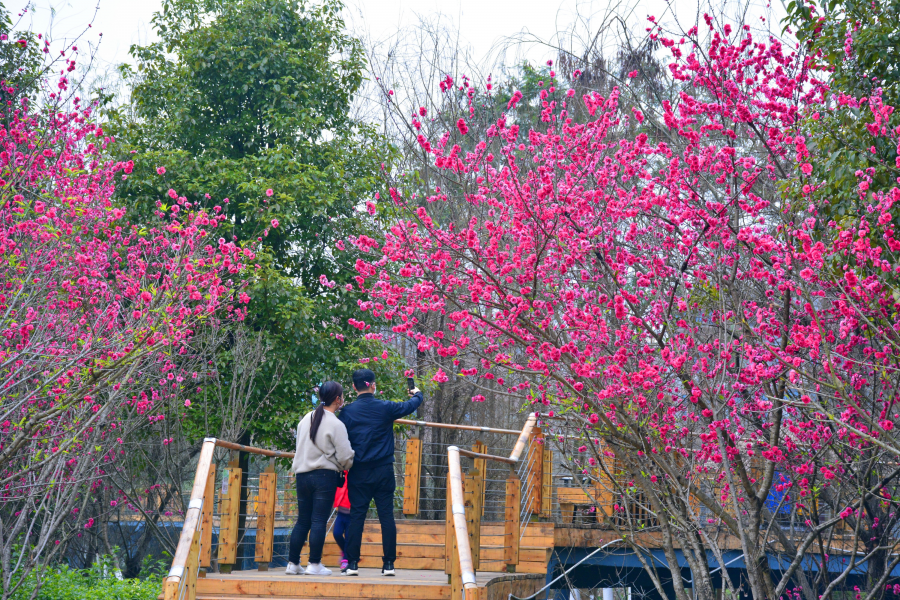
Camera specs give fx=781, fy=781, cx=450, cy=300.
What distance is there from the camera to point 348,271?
11688 millimetres

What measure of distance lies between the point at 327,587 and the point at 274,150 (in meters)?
6.99

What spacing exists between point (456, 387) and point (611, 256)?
33.7ft

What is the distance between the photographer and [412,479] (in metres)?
8.40

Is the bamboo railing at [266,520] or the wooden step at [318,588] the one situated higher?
the bamboo railing at [266,520]

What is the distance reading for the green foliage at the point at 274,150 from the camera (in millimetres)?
10703

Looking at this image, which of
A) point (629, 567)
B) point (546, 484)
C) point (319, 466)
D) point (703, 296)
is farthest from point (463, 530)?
point (629, 567)

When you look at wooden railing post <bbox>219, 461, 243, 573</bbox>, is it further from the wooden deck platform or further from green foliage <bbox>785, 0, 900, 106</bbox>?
green foliage <bbox>785, 0, 900, 106</bbox>

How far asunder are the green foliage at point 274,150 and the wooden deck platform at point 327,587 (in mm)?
5025

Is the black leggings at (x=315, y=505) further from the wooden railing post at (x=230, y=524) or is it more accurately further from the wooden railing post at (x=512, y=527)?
the wooden railing post at (x=512, y=527)

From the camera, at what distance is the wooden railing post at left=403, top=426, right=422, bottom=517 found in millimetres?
8273

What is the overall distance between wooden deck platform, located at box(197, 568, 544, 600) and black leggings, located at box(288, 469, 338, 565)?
26cm

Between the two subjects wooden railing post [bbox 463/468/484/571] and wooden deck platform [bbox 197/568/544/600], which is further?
wooden railing post [bbox 463/468/484/571]

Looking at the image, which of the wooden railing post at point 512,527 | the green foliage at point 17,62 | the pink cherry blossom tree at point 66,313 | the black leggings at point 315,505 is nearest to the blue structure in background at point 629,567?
the wooden railing post at point 512,527

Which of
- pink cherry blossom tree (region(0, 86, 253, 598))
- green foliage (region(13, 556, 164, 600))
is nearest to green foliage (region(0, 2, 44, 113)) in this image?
pink cherry blossom tree (region(0, 86, 253, 598))
